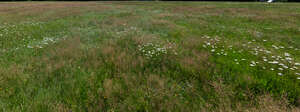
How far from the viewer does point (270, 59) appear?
400cm

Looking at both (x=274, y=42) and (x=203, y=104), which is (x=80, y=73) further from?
(x=274, y=42)

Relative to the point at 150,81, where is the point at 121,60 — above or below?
above

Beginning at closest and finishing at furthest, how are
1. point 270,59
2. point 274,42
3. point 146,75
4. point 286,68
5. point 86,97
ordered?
1. point 86,97
2. point 286,68
3. point 146,75
4. point 270,59
5. point 274,42

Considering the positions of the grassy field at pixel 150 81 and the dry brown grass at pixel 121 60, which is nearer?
the grassy field at pixel 150 81

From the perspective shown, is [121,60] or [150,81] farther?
[121,60]

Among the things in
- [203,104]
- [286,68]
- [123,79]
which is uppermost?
[286,68]

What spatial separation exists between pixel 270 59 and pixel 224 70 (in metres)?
1.70

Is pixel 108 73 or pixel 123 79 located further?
pixel 108 73

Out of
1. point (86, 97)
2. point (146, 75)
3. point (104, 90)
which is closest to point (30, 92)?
point (86, 97)

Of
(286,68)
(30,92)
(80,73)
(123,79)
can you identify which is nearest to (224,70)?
(286,68)

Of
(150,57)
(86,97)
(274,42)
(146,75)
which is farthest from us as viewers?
(274,42)

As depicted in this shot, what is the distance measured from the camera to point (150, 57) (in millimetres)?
4777

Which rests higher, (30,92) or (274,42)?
(274,42)

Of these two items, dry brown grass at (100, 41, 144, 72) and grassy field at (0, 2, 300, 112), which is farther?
dry brown grass at (100, 41, 144, 72)
